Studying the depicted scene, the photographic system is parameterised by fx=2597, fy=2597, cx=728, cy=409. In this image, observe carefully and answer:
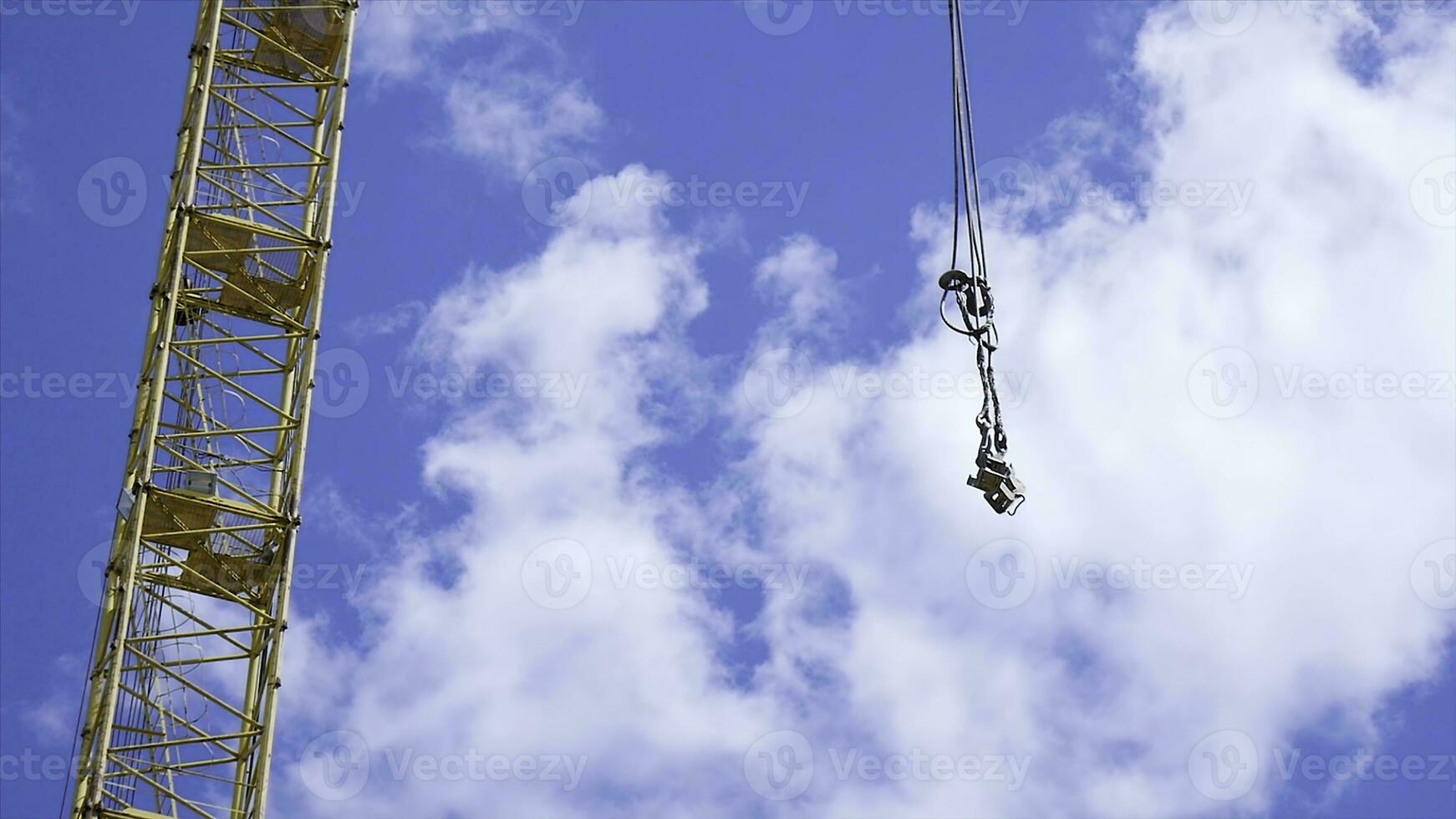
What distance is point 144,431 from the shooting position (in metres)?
45.5

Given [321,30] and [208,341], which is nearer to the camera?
[208,341]

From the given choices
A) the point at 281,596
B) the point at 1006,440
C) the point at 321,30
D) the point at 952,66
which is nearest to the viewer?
the point at 1006,440

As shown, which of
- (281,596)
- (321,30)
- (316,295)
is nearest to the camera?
(281,596)

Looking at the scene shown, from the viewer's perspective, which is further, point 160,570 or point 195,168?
point 195,168

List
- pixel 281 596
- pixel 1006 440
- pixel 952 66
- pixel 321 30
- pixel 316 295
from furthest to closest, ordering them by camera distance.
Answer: pixel 321 30 < pixel 316 295 < pixel 281 596 < pixel 952 66 < pixel 1006 440

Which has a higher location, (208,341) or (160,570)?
(208,341)

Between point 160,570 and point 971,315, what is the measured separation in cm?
1561

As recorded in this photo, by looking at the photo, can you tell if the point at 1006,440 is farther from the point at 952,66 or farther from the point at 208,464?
the point at 208,464

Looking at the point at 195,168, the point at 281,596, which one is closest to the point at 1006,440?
the point at 281,596

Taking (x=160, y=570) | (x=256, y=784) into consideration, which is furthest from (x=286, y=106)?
(x=256, y=784)

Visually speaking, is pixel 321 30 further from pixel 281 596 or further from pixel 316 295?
pixel 281 596

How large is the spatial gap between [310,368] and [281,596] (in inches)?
184

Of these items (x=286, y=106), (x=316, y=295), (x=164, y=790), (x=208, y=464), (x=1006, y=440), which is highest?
(x=286, y=106)

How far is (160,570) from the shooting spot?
149ft
